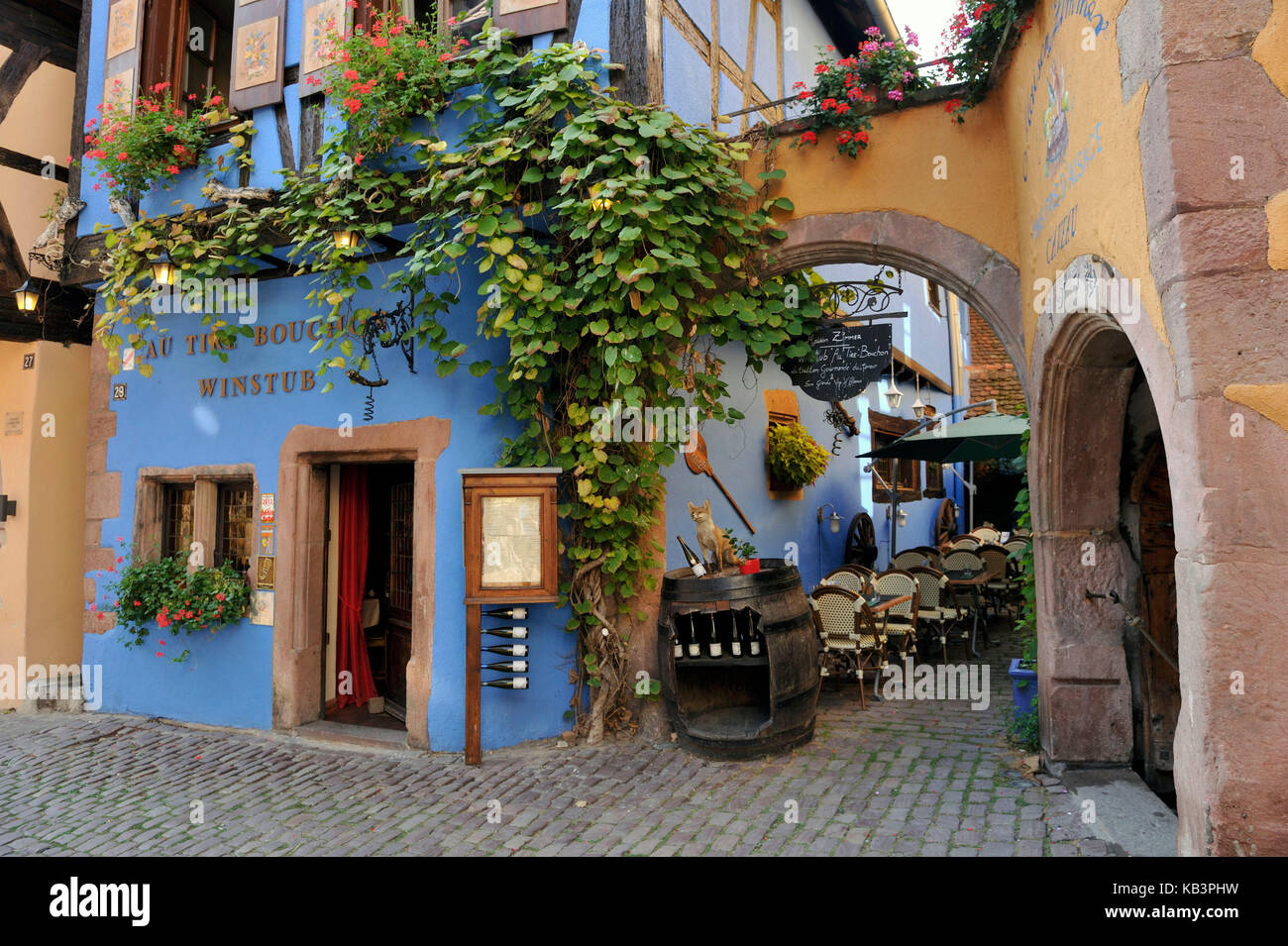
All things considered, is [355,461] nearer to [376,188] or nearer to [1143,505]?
[376,188]

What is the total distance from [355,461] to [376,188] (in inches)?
74.2

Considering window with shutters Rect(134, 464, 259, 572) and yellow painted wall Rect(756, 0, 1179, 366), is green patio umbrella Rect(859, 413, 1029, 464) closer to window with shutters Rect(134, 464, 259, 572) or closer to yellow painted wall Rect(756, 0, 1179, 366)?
yellow painted wall Rect(756, 0, 1179, 366)

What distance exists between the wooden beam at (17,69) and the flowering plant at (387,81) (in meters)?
3.80

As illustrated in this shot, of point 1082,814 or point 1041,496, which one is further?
point 1041,496

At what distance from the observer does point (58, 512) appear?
22.9 feet

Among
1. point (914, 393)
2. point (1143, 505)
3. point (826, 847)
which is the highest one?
point (914, 393)

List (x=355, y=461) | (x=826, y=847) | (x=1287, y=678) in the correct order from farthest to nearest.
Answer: (x=355, y=461) → (x=826, y=847) → (x=1287, y=678)

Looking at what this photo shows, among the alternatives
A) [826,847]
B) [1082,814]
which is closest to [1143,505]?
[1082,814]

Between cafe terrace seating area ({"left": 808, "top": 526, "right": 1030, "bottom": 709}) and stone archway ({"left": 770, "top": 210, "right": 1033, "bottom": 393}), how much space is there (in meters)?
1.46

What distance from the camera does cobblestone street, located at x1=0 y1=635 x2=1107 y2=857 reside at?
12.2 ft

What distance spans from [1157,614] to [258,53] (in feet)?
22.6

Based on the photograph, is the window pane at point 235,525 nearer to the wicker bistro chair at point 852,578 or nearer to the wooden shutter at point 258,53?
the wooden shutter at point 258,53

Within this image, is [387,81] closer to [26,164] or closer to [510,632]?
[510,632]

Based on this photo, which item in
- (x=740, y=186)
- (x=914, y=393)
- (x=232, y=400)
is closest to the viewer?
(x=740, y=186)
